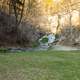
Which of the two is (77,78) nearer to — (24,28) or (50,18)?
(24,28)

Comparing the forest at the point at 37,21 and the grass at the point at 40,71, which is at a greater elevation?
the forest at the point at 37,21

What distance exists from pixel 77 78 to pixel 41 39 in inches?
853

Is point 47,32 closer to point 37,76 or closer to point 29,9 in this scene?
point 29,9

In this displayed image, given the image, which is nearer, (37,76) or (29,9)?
Answer: (37,76)

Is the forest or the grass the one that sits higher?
the forest

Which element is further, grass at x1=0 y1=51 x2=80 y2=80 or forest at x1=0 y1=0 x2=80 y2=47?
forest at x1=0 y1=0 x2=80 y2=47

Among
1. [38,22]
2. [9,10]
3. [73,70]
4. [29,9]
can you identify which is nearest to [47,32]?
[38,22]

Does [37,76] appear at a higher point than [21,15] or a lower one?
lower

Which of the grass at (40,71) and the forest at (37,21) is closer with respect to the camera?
the grass at (40,71)

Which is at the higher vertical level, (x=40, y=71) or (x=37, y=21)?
(x=37, y=21)

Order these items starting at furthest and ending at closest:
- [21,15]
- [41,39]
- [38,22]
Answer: [38,22]
[41,39]
[21,15]

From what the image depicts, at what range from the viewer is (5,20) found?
28703mm

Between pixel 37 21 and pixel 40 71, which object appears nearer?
pixel 40 71

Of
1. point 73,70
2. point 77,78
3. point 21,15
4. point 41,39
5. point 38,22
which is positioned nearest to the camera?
point 77,78
